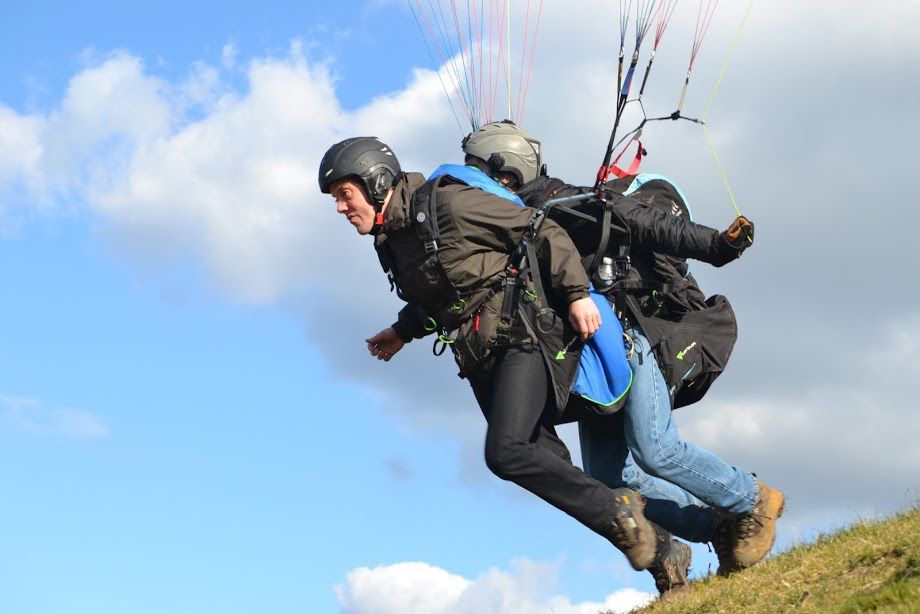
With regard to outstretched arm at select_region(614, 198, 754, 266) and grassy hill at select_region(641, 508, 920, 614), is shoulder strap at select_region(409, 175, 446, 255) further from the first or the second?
grassy hill at select_region(641, 508, 920, 614)

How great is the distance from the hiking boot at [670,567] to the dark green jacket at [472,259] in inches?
57.1

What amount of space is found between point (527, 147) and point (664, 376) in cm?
231

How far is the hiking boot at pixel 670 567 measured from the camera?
7.37 meters

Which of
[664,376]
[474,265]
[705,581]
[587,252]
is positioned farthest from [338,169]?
[705,581]

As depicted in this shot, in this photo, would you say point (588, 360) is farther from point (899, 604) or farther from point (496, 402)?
point (899, 604)

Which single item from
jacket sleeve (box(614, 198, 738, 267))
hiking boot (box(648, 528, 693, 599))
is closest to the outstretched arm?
jacket sleeve (box(614, 198, 738, 267))

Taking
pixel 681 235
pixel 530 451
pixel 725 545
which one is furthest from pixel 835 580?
pixel 681 235

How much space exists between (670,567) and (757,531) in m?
0.60

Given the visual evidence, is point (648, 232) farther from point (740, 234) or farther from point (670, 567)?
point (670, 567)

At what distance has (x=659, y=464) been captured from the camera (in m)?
7.12

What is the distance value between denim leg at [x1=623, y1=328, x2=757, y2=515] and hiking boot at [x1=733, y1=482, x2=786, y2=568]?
185mm

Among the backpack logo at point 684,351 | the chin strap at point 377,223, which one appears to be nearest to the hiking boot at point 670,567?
the backpack logo at point 684,351

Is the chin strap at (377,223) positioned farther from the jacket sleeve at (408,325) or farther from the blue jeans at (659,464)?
the blue jeans at (659,464)

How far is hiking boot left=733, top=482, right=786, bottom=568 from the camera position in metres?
7.53
